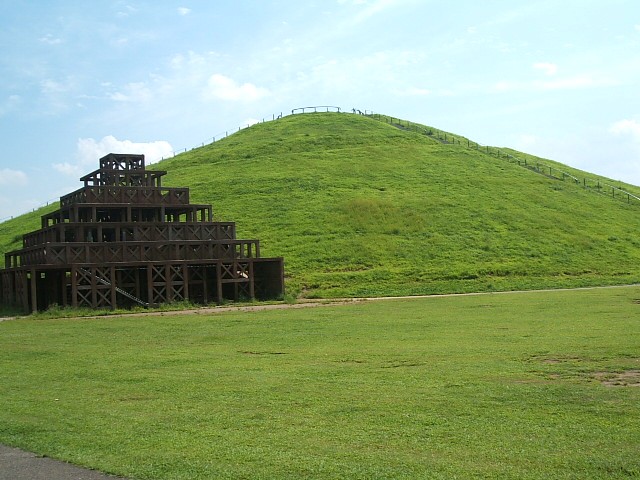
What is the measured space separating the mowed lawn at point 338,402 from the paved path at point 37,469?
0.87 feet

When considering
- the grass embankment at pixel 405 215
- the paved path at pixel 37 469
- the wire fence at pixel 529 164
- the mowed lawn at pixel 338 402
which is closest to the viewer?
the paved path at pixel 37 469

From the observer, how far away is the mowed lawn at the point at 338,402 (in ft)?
34.7

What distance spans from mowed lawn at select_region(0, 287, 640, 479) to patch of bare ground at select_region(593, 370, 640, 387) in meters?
0.05

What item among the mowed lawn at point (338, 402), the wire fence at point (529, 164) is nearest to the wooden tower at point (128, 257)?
the mowed lawn at point (338, 402)

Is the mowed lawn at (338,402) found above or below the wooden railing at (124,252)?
below

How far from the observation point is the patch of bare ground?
15.8 m

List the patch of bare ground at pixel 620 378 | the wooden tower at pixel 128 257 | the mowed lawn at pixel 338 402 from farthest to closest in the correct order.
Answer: the wooden tower at pixel 128 257
the patch of bare ground at pixel 620 378
the mowed lawn at pixel 338 402

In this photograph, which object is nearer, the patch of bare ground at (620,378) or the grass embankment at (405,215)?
the patch of bare ground at (620,378)

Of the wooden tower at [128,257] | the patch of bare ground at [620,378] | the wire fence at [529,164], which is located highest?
the wire fence at [529,164]

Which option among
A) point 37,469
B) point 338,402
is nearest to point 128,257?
point 338,402

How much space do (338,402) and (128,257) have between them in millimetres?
37819

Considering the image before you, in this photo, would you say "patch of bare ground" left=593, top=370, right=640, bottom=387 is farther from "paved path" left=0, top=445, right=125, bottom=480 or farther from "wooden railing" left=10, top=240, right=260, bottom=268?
"wooden railing" left=10, top=240, right=260, bottom=268

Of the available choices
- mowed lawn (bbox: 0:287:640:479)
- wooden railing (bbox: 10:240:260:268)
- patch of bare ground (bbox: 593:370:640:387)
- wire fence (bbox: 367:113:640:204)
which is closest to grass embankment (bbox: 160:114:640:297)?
wire fence (bbox: 367:113:640:204)

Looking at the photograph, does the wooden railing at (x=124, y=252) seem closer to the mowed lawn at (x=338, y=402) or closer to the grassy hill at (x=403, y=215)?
the grassy hill at (x=403, y=215)
